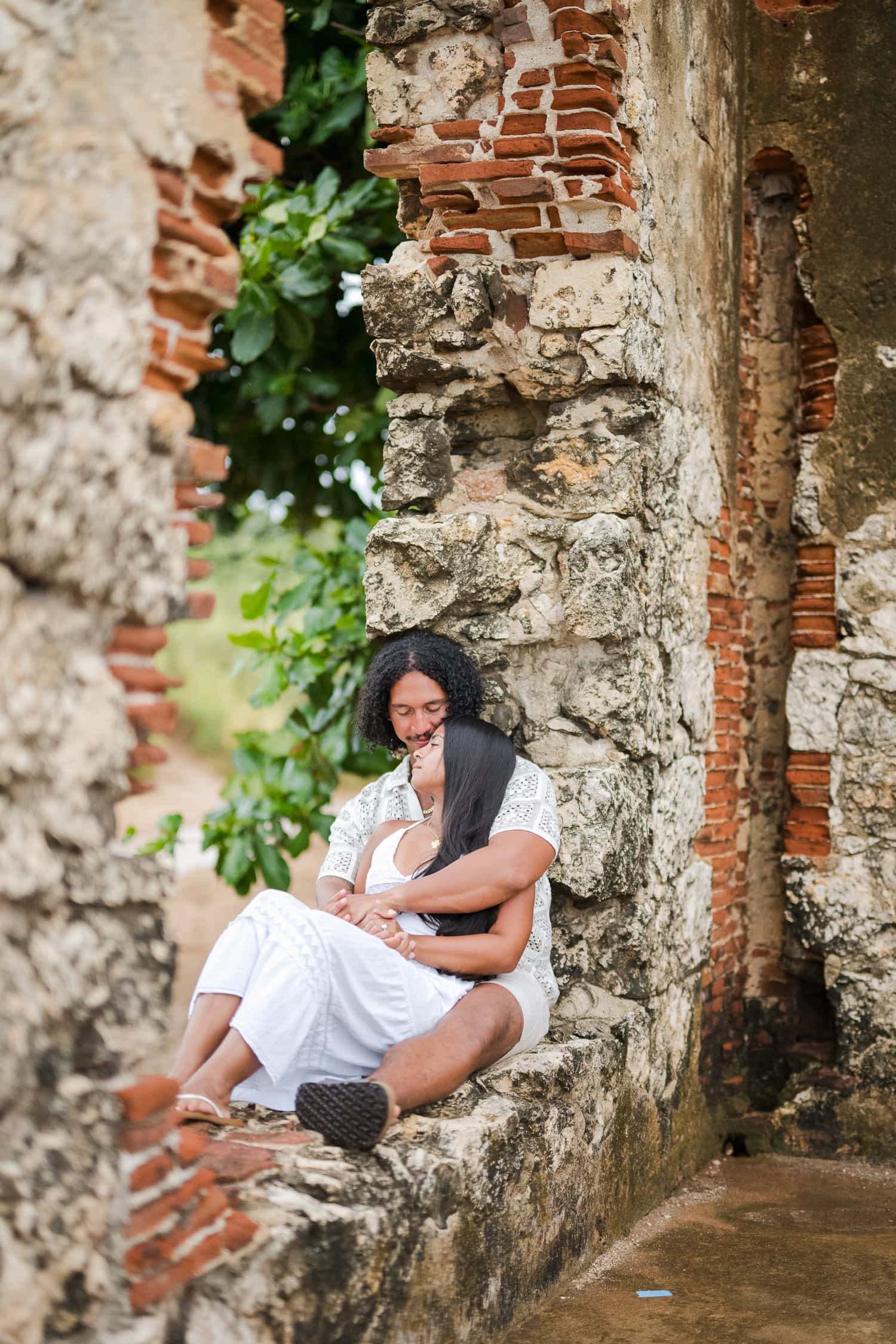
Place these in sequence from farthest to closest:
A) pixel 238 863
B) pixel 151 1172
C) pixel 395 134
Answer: pixel 238 863 < pixel 395 134 < pixel 151 1172

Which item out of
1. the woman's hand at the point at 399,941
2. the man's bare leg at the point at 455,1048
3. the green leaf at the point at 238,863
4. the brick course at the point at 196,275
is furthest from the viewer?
the green leaf at the point at 238,863

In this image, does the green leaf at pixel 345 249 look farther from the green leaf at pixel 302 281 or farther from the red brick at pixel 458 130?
the red brick at pixel 458 130

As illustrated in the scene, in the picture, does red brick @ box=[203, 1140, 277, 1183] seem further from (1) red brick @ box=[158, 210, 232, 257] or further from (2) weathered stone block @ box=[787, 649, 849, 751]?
(2) weathered stone block @ box=[787, 649, 849, 751]

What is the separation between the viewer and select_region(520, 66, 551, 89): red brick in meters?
3.82

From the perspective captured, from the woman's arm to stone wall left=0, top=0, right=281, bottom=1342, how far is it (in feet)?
4.03

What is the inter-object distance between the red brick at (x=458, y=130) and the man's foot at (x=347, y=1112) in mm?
2659

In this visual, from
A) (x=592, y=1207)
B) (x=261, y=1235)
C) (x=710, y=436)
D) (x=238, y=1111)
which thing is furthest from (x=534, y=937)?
(x=710, y=436)

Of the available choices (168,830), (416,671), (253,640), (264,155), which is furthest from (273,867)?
(264,155)

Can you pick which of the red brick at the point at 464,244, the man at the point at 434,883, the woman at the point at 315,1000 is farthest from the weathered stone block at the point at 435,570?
the woman at the point at 315,1000

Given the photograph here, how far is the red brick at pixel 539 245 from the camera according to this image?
12.8 feet

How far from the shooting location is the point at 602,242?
3834 millimetres

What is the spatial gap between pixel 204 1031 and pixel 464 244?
7.69 feet

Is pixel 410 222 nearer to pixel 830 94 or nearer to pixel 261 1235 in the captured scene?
pixel 830 94

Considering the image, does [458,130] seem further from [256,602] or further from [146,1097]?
[146,1097]
